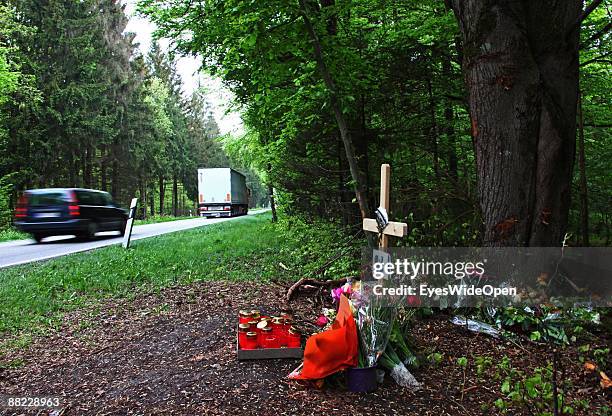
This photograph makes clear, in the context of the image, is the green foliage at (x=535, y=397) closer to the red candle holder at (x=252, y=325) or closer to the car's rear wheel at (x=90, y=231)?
the red candle holder at (x=252, y=325)

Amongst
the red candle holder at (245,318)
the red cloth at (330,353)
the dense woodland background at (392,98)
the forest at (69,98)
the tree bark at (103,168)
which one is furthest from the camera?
the tree bark at (103,168)

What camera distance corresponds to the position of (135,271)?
8.18 meters

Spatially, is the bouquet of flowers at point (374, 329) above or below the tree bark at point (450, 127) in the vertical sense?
below

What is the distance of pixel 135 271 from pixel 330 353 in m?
6.04

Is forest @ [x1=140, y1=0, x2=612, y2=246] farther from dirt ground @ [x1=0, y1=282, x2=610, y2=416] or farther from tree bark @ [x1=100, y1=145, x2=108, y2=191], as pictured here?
tree bark @ [x1=100, y1=145, x2=108, y2=191]

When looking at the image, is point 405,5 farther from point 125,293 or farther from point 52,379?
point 52,379

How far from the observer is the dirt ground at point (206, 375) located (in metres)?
2.97

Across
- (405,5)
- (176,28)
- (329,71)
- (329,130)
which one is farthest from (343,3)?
(176,28)

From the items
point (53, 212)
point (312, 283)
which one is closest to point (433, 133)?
point (312, 283)

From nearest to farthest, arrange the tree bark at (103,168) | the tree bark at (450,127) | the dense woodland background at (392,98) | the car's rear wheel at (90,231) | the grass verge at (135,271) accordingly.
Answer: the dense woodland background at (392,98), the grass verge at (135,271), the tree bark at (450,127), the car's rear wheel at (90,231), the tree bark at (103,168)

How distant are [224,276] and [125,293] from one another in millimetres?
1617

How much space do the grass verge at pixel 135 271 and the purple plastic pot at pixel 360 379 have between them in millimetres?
3010

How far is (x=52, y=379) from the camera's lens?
11.9 feet

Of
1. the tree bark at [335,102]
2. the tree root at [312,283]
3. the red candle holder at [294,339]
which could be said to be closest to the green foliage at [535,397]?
the red candle holder at [294,339]
